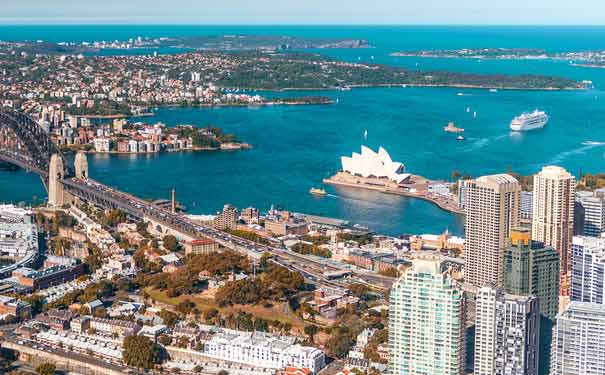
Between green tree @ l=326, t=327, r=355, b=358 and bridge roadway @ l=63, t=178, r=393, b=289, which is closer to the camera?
green tree @ l=326, t=327, r=355, b=358

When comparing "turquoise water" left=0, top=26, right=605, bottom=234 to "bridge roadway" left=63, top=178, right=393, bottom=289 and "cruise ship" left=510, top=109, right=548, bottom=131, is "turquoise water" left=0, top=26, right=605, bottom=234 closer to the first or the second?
"cruise ship" left=510, top=109, right=548, bottom=131

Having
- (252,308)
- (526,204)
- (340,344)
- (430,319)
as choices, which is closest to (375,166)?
(526,204)

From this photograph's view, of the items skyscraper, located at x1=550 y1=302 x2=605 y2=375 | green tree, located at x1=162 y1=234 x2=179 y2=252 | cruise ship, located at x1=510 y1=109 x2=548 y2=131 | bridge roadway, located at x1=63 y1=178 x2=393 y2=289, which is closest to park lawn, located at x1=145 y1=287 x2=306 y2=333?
bridge roadway, located at x1=63 y1=178 x2=393 y2=289

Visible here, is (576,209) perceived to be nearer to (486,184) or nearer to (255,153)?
(486,184)

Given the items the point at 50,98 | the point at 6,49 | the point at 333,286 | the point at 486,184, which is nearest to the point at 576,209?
the point at 486,184

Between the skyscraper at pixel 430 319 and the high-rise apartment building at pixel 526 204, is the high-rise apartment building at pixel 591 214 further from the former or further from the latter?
the skyscraper at pixel 430 319

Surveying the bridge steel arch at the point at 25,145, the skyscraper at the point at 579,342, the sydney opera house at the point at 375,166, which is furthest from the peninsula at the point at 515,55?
the skyscraper at the point at 579,342

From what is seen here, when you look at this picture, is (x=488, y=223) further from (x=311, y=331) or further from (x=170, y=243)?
(x=170, y=243)
